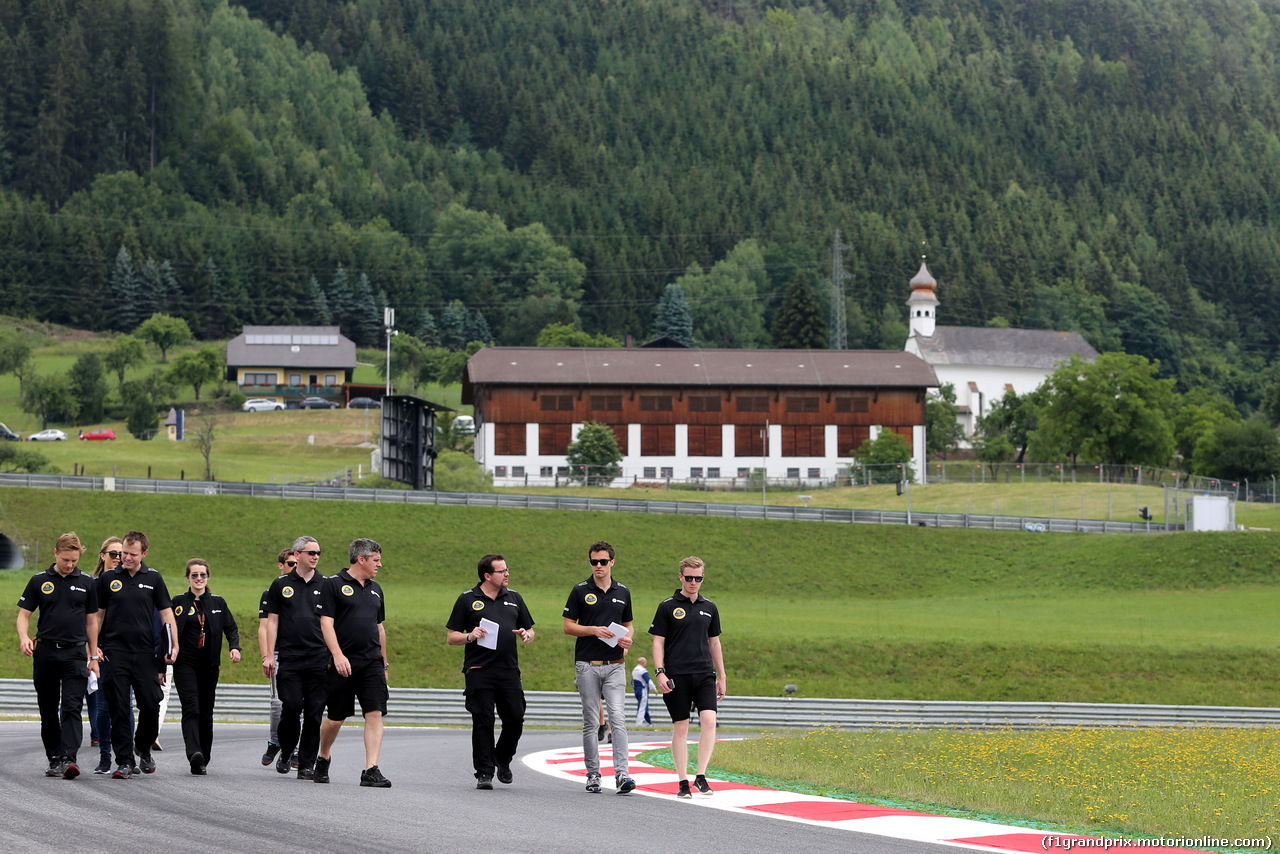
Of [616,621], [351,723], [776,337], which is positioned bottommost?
[351,723]

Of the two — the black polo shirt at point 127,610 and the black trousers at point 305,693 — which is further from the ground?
the black polo shirt at point 127,610

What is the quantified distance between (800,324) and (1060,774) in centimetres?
14478

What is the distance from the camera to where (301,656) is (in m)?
13.6

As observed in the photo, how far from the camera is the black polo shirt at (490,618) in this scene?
13.6 metres

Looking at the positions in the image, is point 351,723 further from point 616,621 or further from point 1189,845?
point 1189,845

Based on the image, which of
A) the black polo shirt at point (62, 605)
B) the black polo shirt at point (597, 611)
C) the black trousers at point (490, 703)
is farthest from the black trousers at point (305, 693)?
the black polo shirt at point (597, 611)

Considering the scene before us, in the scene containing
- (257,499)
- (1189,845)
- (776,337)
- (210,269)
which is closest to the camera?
(1189,845)

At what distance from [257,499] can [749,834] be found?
5249 cm

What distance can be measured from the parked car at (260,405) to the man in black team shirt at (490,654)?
4603 inches

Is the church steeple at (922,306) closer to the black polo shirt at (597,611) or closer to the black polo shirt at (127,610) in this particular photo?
the black polo shirt at (597,611)

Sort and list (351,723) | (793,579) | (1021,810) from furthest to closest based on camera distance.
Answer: (793,579)
(351,723)
(1021,810)

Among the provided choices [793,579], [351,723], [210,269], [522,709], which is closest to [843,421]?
[793,579]

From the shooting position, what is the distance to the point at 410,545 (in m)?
56.5

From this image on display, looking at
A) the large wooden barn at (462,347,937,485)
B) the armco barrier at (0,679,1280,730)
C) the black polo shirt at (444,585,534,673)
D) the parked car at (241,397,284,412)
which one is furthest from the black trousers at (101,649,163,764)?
the parked car at (241,397,284,412)
